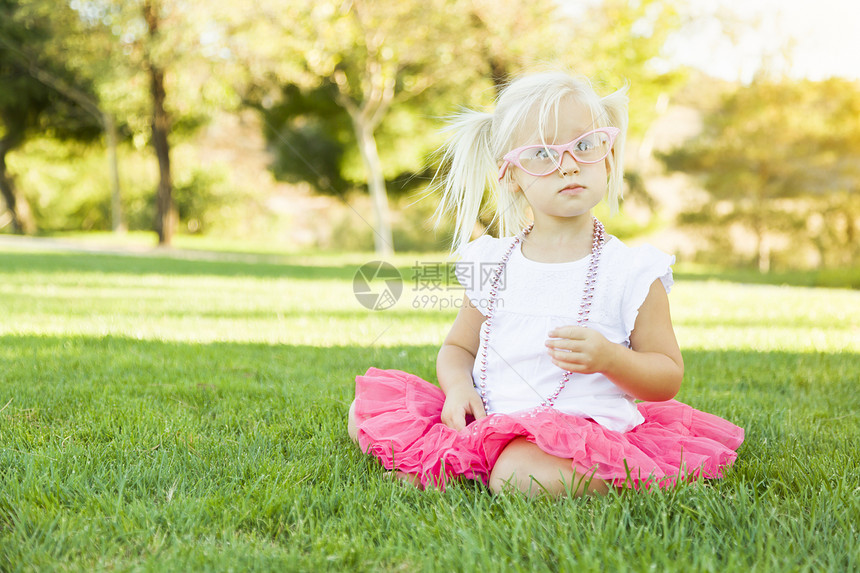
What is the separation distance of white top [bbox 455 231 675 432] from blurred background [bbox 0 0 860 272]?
19.8 feet

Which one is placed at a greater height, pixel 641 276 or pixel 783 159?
pixel 783 159

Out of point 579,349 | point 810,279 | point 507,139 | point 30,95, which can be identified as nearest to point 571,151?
point 507,139

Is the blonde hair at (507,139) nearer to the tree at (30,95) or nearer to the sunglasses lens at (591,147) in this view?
the sunglasses lens at (591,147)

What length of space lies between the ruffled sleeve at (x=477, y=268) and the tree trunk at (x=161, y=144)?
42.4 ft

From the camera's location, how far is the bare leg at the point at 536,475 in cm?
→ 173

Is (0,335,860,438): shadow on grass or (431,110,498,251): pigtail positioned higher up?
(431,110,498,251): pigtail

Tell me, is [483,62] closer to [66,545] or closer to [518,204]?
[518,204]

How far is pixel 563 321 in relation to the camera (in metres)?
1.97

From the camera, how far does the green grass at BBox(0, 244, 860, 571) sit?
A: 1.43 m

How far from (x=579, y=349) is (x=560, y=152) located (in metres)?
0.57

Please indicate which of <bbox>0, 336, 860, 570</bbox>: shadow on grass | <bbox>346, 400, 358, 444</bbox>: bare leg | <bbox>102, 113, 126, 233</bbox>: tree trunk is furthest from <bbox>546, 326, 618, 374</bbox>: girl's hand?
<bbox>102, 113, 126, 233</bbox>: tree trunk

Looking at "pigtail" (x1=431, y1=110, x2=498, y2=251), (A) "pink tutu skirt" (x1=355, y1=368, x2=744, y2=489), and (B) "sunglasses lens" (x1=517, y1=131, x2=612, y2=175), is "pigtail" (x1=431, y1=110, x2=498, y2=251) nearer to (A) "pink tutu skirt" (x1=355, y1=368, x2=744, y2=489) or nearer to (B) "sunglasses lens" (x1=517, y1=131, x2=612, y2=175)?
(B) "sunglasses lens" (x1=517, y1=131, x2=612, y2=175)

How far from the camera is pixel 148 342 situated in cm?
386

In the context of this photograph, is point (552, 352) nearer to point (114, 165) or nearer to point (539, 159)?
point (539, 159)
